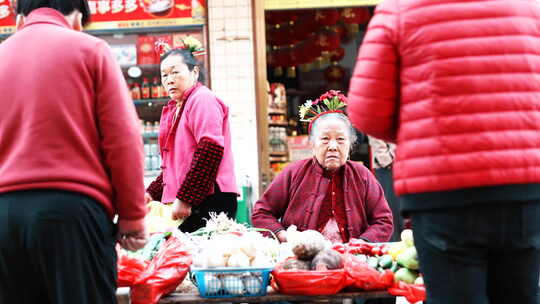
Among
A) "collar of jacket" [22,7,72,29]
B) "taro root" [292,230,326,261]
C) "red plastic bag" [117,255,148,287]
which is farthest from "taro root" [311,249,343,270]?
"collar of jacket" [22,7,72,29]

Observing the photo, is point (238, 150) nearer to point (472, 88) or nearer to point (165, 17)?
point (165, 17)

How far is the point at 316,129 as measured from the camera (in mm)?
4559

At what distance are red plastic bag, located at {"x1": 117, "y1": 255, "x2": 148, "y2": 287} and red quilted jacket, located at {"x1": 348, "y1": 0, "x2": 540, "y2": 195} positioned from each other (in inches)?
53.0

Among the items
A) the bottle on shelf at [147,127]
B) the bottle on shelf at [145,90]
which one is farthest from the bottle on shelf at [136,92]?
the bottle on shelf at [147,127]

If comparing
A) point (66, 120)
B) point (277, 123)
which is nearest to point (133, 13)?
point (277, 123)

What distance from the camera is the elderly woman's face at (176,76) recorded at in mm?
4602

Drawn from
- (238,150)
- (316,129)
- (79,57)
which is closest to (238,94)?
(238,150)

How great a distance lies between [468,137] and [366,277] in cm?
118

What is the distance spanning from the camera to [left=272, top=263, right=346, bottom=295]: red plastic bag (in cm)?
321

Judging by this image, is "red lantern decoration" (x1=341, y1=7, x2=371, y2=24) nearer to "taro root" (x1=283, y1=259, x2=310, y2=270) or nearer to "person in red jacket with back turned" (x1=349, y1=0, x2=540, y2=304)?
"taro root" (x1=283, y1=259, x2=310, y2=270)

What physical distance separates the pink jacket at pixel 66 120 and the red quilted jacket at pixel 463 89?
0.92 metres

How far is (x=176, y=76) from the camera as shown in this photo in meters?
4.60

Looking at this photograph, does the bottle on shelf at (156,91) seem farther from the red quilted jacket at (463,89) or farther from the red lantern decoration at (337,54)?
the red quilted jacket at (463,89)

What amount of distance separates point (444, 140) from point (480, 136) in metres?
0.11
